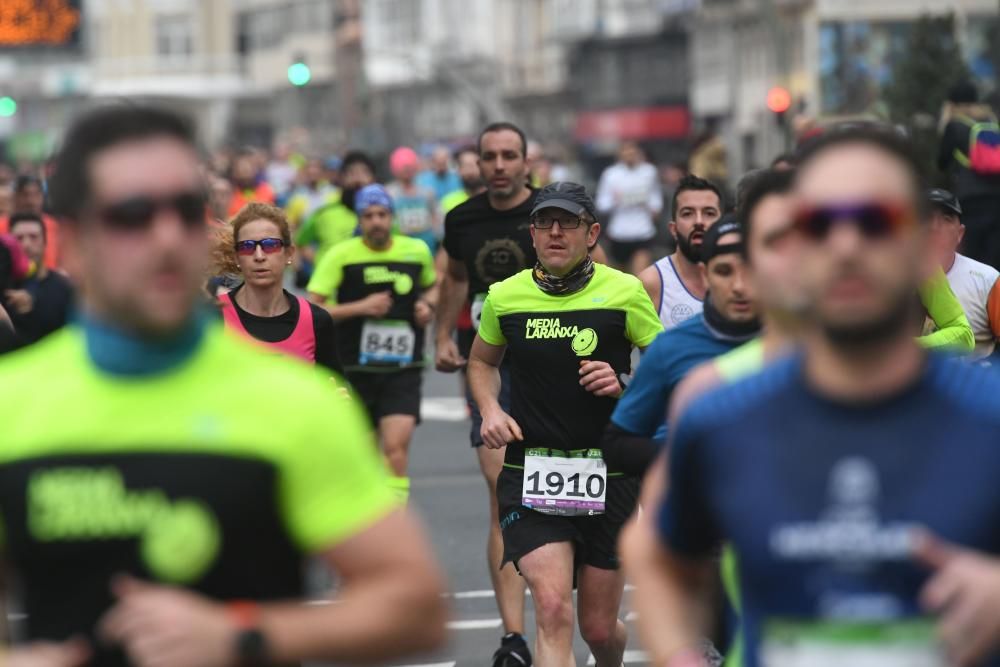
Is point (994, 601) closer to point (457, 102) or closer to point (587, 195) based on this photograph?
point (587, 195)

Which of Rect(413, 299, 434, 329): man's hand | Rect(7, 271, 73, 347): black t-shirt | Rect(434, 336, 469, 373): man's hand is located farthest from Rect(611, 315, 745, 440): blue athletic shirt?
Rect(413, 299, 434, 329): man's hand

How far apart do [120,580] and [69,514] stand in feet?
0.39

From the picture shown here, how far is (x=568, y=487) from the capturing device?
8.41 metres

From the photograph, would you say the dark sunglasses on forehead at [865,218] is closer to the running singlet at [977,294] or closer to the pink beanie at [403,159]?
the running singlet at [977,294]

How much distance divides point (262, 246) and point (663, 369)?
349 centimetres

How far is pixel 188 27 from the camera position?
130 m

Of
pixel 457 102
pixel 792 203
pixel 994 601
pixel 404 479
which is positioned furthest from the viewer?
pixel 457 102

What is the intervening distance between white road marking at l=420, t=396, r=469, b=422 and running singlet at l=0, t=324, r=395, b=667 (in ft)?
48.9

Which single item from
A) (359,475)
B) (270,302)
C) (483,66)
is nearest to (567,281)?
(270,302)

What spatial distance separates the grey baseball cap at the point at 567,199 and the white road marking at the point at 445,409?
9.52 metres

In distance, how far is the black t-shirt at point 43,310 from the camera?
1150 centimetres

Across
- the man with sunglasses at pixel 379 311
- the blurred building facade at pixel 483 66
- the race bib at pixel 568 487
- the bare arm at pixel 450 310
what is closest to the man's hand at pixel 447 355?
the bare arm at pixel 450 310

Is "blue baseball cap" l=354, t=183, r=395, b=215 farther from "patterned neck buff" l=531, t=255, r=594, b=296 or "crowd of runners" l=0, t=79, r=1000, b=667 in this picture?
"crowd of runners" l=0, t=79, r=1000, b=667

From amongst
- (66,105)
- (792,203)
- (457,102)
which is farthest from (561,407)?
(66,105)
